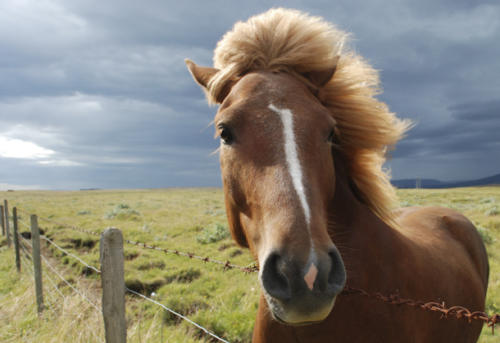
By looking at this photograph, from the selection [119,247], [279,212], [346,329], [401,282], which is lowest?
[346,329]

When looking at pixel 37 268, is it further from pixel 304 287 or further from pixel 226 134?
pixel 304 287

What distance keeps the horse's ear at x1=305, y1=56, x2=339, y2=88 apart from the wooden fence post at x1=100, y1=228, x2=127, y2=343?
199 cm

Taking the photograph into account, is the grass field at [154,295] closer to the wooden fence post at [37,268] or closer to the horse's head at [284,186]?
the wooden fence post at [37,268]

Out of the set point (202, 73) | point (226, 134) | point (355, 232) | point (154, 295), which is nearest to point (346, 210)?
point (355, 232)

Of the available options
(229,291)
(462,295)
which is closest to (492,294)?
(462,295)

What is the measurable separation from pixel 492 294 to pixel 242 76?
20.4ft

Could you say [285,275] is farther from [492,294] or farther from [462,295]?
[492,294]

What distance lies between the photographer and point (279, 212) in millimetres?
1494

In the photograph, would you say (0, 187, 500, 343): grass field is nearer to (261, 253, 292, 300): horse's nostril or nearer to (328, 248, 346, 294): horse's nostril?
(261, 253, 292, 300): horse's nostril

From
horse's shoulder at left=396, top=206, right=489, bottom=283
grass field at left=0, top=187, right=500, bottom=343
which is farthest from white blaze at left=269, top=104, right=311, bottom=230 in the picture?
grass field at left=0, top=187, right=500, bottom=343

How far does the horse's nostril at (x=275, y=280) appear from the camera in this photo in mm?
1315

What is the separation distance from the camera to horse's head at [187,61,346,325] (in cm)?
131

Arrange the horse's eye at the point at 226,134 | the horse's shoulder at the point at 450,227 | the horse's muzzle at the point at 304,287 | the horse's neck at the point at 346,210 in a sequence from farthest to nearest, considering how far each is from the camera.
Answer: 1. the horse's shoulder at the point at 450,227
2. the horse's neck at the point at 346,210
3. the horse's eye at the point at 226,134
4. the horse's muzzle at the point at 304,287

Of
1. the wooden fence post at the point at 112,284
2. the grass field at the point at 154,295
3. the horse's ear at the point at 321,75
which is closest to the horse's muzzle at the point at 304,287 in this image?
the horse's ear at the point at 321,75
